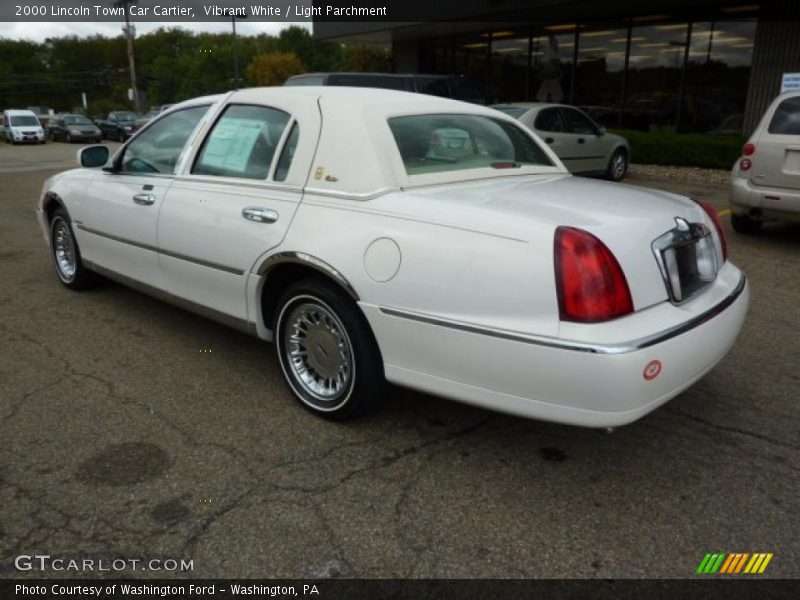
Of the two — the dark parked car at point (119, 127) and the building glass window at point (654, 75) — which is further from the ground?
the building glass window at point (654, 75)

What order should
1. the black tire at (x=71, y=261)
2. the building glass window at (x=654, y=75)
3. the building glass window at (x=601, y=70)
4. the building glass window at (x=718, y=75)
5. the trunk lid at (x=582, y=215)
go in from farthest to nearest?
the building glass window at (x=601, y=70) < the building glass window at (x=654, y=75) < the building glass window at (x=718, y=75) < the black tire at (x=71, y=261) < the trunk lid at (x=582, y=215)

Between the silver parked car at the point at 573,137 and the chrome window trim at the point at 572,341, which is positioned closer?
the chrome window trim at the point at 572,341

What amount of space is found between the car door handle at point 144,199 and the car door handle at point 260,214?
97cm

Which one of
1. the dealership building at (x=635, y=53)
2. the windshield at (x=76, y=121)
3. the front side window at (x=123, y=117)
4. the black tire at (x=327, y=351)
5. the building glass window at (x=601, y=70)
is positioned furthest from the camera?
the front side window at (x=123, y=117)

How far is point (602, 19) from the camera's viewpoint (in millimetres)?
17250

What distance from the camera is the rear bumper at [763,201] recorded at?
22.4 ft

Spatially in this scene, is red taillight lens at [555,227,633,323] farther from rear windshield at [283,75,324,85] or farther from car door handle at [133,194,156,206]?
rear windshield at [283,75,324,85]

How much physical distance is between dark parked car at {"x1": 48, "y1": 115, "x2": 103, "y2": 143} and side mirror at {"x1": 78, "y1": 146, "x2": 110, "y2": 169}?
30652 millimetres

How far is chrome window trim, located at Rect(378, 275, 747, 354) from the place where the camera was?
8.04 ft

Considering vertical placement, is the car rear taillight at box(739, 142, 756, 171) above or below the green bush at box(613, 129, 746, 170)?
above

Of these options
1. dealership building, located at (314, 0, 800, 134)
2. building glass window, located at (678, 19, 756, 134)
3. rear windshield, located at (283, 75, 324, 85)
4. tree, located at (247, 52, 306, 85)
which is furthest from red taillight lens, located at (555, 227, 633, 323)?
tree, located at (247, 52, 306, 85)

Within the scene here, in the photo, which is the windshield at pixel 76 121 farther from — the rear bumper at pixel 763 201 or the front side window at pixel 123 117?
the rear bumper at pixel 763 201

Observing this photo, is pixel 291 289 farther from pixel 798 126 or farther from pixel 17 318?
pixel 798 126

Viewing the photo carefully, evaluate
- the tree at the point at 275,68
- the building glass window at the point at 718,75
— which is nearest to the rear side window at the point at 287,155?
the building glass window at the point at 718,75
